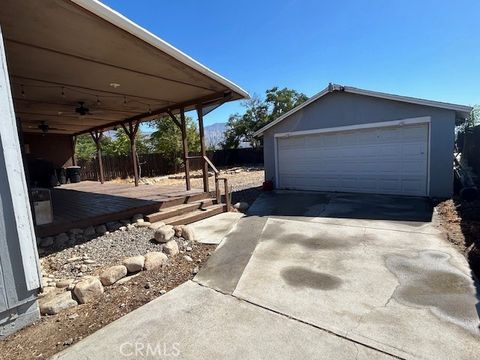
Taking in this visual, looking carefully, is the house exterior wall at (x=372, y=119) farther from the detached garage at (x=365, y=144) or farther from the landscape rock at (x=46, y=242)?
the landscape rock at (x=46, y=242)

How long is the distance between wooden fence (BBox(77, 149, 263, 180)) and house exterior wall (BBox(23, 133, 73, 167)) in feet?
8.62

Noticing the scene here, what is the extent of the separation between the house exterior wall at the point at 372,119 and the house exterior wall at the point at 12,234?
8.22 m

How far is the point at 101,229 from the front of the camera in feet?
16.0

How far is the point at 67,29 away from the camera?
336 centimetres

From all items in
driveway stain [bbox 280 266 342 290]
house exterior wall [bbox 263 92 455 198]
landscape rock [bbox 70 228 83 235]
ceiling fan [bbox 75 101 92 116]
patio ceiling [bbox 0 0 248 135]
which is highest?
patio ceiling [bbox 0 0 248 135]

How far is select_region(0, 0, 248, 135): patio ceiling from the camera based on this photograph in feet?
10.3

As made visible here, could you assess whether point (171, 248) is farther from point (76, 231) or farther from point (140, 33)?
point (140, 33)

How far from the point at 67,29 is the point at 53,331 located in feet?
11.4

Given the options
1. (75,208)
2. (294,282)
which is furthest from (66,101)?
(294,282)

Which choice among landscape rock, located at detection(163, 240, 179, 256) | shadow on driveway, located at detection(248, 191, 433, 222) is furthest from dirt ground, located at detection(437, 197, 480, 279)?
landscape rock, located at detection(163, 240, 179, 256)

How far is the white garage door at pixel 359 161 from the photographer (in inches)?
291

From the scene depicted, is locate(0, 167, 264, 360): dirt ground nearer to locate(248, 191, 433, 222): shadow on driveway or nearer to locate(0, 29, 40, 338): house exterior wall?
locate(0, 29, 40, 338): house exterior wall

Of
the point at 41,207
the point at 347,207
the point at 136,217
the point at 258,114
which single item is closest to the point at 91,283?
the point at 41,207

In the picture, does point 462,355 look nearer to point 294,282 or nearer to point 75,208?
point 294,282
